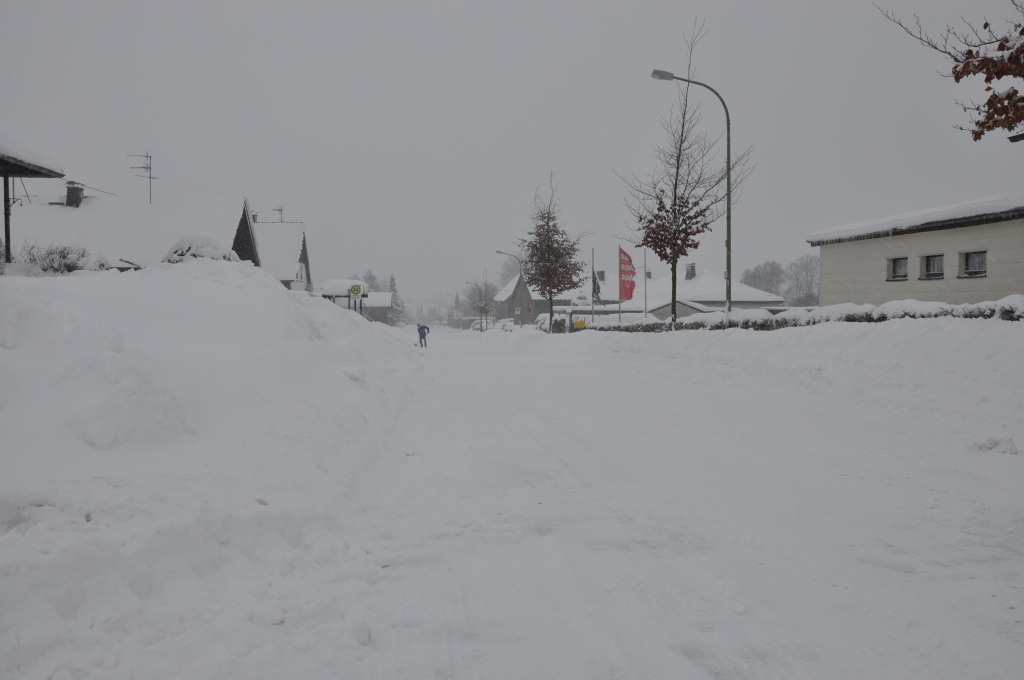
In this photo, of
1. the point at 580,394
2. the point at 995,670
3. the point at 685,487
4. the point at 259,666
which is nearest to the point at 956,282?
the point at 580,394

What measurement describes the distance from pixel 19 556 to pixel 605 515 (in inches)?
151

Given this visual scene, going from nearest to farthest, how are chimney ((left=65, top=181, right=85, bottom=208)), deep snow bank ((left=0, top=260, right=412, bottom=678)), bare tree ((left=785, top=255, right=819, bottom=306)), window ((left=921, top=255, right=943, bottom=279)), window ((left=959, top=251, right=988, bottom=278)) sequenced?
deep snow bank ((left=0, top=260, right=412, bottom=678)) < window ((left=959, top=251, right=988, bottom=278)) < window ((left=921, top=255, right=943, bottom=279)) < chimney ((left=65, top=181, right=85, bottom=208)) < bare tree ((left=785, top=255, right=819, bottom=306))

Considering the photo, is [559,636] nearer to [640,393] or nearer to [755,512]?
[755,512]

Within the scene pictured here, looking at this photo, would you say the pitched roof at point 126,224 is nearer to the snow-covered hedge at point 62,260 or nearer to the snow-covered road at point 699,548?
the snow-covered hedge at point 62,260

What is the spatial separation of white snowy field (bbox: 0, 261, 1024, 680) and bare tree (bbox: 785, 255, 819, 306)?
122504 millimetres

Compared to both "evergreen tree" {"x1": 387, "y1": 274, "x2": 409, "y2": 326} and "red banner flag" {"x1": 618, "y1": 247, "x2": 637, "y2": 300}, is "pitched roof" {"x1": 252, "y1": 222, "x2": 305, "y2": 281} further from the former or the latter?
"evergreen tree" {"x1": 387, "y1": 274, "x2": 409, "y2": 326}

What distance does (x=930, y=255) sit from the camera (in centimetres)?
1805

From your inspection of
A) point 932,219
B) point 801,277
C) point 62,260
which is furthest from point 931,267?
point 801,277

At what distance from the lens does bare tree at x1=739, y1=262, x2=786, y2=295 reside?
118688 mm

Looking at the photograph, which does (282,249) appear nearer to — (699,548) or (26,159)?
(26,159)

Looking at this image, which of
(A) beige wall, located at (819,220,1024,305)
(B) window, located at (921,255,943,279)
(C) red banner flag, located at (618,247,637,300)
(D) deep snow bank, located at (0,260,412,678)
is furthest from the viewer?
(C) red banner flag, located at (618,247,637,300)

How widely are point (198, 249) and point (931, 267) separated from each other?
2269cm

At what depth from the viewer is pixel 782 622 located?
9.71 feet

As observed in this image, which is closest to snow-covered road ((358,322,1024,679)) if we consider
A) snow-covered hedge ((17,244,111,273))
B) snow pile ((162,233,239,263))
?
snow pile ((162,233,239,263))
